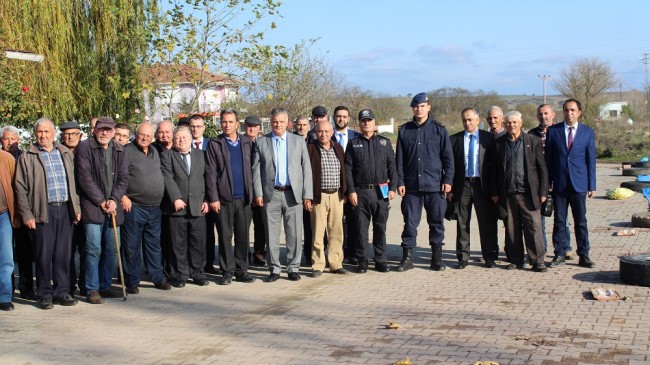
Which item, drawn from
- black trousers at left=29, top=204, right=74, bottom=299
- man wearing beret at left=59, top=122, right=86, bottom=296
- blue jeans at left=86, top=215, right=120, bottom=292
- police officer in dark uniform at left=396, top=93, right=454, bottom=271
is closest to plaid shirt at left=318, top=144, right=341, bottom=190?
police officer in dark uniform at left=396, top=93, right=454, bottom=271

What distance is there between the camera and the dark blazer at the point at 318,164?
10.8 metres

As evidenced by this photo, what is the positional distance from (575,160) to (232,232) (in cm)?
462

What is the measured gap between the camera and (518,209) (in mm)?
10766

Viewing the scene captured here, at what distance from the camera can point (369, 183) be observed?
10.9m

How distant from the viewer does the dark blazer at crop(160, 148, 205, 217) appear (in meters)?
10.2

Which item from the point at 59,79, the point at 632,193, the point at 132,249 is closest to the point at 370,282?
the point at 132,249

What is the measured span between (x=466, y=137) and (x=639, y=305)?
351 centimetres

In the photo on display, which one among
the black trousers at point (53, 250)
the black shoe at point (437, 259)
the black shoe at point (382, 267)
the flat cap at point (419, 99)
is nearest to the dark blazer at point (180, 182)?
the black trousers at point (53, 250)

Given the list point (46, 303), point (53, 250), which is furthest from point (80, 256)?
point (46, 303)

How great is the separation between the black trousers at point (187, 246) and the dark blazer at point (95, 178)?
0.88 metres

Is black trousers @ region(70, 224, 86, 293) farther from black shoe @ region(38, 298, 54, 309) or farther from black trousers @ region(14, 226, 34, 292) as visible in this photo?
black shoe @ region(38, 298, 54, 309)

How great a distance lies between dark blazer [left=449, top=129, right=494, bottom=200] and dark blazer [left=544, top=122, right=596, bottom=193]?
0.87 metres

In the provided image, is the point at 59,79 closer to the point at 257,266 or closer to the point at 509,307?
the point at 257,266

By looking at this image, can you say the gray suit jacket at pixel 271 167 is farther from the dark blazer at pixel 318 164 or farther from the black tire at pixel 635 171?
the black tire at pixel 635 171
